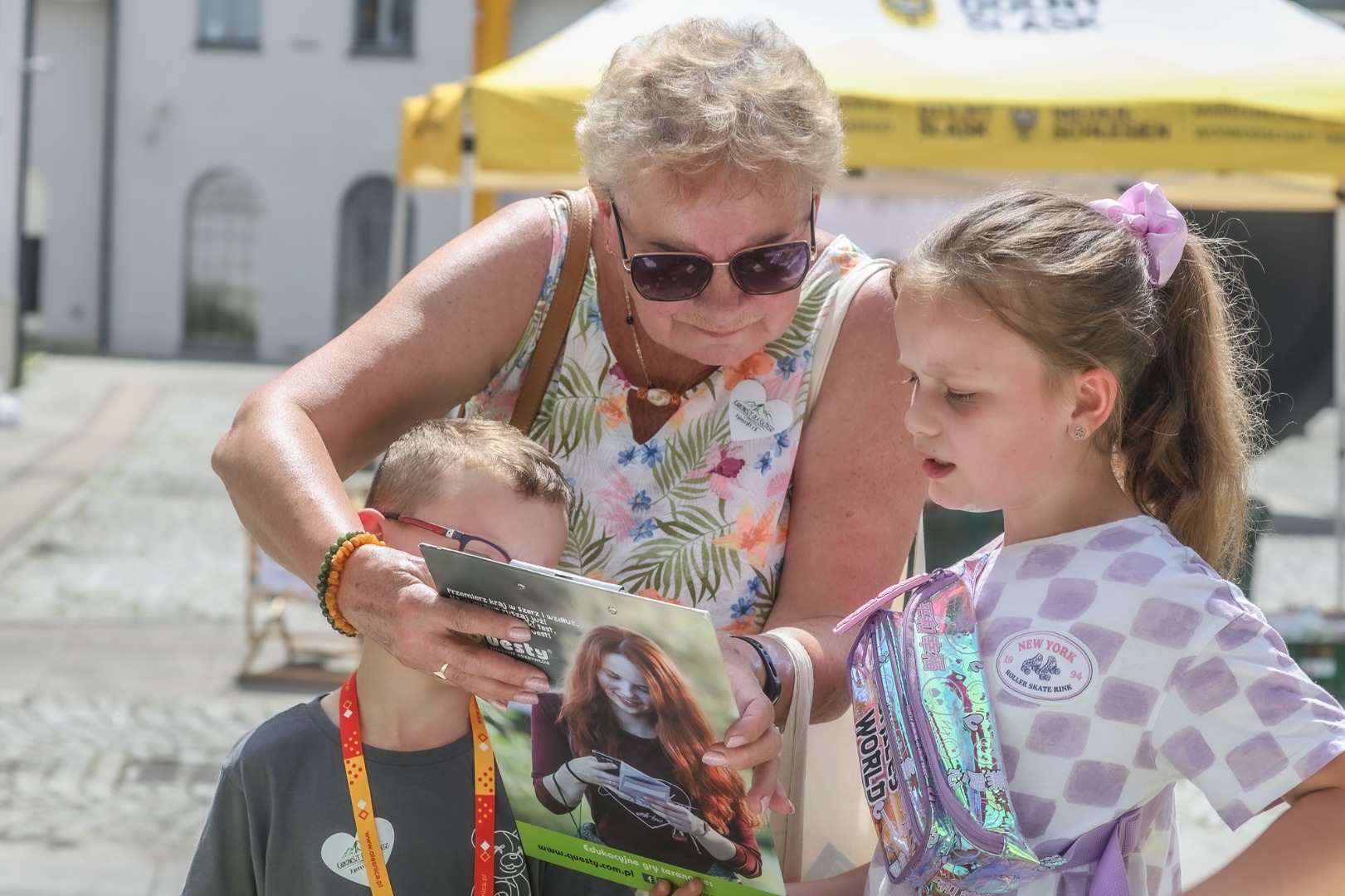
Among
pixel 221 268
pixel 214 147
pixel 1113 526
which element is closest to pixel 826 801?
pixel 1113 526

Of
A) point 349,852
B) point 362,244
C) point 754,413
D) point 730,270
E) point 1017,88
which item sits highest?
point 1017,88

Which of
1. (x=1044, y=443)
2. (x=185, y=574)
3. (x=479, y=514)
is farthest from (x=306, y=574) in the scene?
(x=185, y=574)

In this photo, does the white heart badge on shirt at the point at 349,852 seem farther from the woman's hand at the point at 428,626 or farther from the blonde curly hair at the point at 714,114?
the blonde curly hair at the point at 714,114

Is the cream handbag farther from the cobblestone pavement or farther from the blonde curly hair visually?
the cobblestone pavement

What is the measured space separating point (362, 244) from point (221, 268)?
245 cm

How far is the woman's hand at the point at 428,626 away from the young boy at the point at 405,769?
0.41 ft

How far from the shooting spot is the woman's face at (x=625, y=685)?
142 centimetres

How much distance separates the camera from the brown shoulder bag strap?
196 centimetres

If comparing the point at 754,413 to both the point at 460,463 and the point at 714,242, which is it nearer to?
the point at 714,242

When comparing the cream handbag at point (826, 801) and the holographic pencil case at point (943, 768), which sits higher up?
the holographic pencil case at point (943, 768)

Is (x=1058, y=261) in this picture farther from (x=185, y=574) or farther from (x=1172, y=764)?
(x=185, y=574)

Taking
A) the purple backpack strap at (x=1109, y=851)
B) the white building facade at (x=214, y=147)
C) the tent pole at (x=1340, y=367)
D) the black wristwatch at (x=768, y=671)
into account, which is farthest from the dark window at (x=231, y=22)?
the purple backpack strap at (x=1109, y=851)

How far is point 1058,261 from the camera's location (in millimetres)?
1540

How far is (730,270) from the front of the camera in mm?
1777
